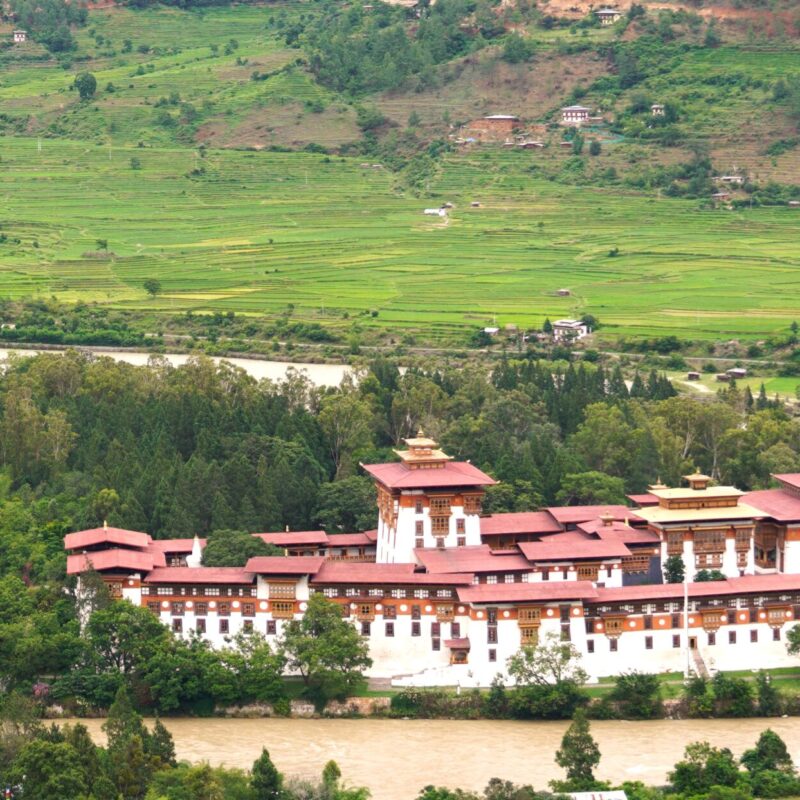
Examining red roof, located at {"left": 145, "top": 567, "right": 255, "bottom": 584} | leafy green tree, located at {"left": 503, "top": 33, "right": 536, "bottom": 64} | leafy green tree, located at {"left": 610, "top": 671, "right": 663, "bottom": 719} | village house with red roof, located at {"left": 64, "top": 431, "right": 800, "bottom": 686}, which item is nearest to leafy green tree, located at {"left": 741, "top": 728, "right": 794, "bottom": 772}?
leafy green tree, located at {"left": 610, "top": 671, "right": 663, "bottom": 719}

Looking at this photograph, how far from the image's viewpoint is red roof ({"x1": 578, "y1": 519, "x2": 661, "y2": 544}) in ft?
180

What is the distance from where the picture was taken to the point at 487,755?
4681 centimetres

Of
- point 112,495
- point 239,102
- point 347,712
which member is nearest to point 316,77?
point 239,102

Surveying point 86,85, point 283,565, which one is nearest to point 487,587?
point 283,565

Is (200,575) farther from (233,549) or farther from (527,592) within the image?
(527,592)

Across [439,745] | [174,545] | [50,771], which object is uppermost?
[174,545]

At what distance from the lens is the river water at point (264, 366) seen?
288 ft

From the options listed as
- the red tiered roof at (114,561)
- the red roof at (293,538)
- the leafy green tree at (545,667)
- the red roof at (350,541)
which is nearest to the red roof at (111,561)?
the red tiered roof at (114,561)

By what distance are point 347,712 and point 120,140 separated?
93001mm

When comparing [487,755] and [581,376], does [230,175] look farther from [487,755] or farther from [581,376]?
[487,755]

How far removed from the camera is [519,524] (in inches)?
2234

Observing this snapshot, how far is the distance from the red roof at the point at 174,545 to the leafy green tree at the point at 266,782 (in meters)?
13.3

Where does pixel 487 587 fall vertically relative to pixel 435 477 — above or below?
below

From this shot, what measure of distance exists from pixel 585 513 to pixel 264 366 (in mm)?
37380
